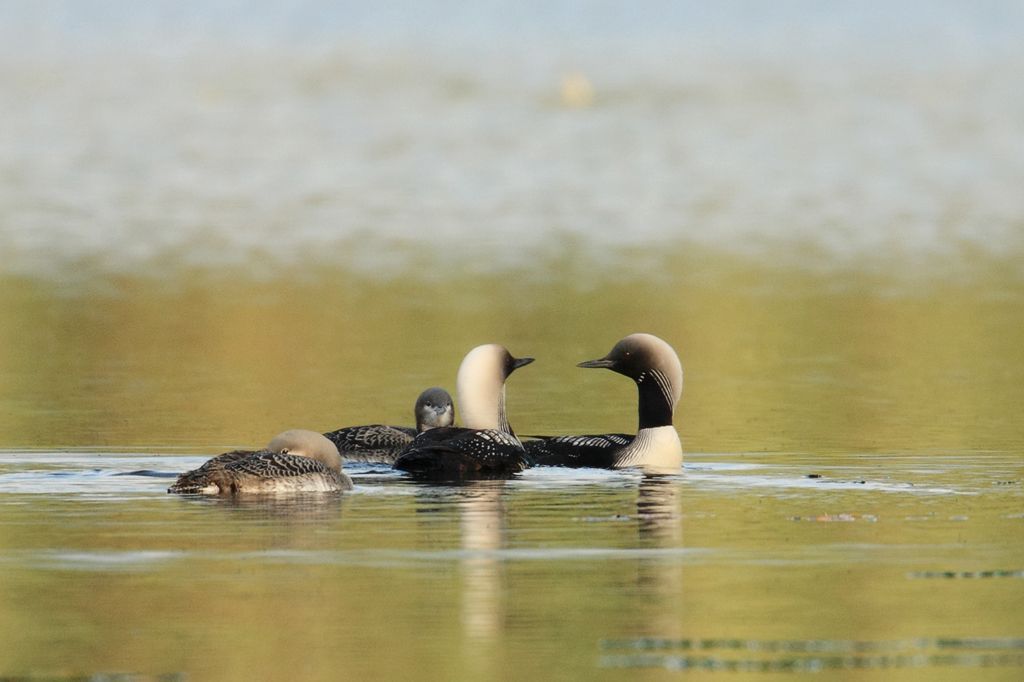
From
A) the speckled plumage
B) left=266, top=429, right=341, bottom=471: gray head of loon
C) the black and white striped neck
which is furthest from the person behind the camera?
the black and white striped neck


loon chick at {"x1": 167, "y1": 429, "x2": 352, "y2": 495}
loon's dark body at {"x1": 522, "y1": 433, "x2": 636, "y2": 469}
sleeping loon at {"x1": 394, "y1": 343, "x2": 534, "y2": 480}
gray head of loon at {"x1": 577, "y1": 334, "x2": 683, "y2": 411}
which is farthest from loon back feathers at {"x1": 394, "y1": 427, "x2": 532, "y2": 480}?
gray head of loon at {"x1": 577, "y1": 334, "x2": 683, "y2": 411}

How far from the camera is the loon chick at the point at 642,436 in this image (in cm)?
1697

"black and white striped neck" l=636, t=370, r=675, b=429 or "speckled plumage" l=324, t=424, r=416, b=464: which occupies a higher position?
"black and white striped neck" l=636, t=370, r=675, b=429

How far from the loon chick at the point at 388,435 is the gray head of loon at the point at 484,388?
16cm

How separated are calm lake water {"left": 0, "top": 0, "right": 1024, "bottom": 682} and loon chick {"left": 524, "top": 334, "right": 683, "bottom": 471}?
26 centimetres

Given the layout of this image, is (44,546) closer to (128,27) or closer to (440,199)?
(440,199)

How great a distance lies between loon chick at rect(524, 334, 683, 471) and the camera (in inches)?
668

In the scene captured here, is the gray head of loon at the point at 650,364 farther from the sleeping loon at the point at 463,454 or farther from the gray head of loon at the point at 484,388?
the sleeping loon at the point at 463,454

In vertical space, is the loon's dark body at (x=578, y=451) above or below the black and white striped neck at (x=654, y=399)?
below

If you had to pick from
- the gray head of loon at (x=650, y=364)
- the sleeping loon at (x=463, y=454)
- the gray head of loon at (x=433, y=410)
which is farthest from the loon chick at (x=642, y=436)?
the gray head of loon at (x=433, y=410)

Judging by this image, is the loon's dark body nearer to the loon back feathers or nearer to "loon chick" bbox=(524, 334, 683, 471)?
"loon chick" bbox=(524, 334, 683, 471)

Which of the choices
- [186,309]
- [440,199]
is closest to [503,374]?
[186,309]

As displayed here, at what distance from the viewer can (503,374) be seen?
1783cm

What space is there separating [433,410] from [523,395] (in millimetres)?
3736
